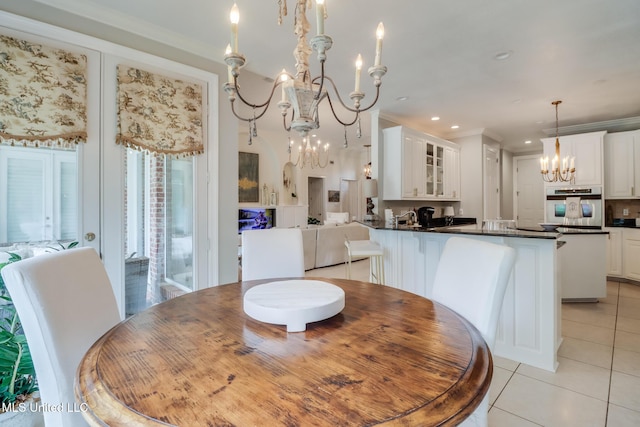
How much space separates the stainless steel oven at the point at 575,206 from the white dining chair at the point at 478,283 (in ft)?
15.7

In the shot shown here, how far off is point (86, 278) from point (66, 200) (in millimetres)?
1291

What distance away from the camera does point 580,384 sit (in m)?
2.02

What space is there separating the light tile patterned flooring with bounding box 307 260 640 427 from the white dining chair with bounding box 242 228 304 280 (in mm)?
1523

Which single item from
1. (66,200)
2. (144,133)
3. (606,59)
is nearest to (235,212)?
(144,133)

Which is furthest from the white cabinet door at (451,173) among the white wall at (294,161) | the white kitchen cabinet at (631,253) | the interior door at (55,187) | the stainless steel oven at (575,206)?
the interior door at (55,187)

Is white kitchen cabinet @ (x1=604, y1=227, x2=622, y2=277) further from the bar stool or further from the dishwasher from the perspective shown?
the bar stool

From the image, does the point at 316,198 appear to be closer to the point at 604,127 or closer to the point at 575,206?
the point at 575,206

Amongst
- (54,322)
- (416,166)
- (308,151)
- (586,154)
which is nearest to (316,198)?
(308,151)

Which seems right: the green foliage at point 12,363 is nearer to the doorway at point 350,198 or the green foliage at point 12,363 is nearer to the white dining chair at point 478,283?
the white dining chair at point 478,283

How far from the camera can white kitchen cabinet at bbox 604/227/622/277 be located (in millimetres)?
4664

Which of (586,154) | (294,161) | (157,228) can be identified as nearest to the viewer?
(157,228)

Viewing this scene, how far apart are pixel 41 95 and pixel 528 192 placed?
30.4 ft

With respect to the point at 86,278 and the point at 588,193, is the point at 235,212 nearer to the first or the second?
the point at 86,278

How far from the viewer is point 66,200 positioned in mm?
2102
